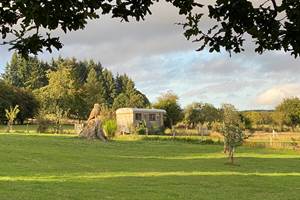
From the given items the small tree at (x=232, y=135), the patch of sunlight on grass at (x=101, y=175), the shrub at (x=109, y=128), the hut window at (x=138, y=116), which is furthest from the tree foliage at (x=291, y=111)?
the patch of sunlight on grass at (x=101, y=175)

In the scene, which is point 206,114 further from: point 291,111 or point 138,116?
point 138,116

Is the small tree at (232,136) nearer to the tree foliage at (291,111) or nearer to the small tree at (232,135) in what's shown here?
the small tree at (232,135)

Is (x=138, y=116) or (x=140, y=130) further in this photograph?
(x=138, y=116)

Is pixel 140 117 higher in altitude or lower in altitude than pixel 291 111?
lower

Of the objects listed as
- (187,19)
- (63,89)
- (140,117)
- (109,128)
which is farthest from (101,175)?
(63,89)

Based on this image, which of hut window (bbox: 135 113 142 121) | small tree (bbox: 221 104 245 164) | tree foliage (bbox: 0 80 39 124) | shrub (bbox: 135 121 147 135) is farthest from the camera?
tree foliage (bbox: 0 80 39 124)

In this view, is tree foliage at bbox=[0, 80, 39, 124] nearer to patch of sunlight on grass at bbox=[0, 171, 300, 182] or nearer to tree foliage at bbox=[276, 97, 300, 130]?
tree foliage at bbox=[276, 97, 300, 130]

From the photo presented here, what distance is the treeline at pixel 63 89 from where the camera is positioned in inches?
2670

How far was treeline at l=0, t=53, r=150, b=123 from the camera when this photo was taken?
67.8 metres

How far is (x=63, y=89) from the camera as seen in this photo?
224 ft

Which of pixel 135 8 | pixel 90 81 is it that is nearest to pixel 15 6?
pixel 135 8

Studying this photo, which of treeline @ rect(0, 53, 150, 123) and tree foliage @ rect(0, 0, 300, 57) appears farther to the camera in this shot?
treeline @ rect(0, 53, 150, 123)

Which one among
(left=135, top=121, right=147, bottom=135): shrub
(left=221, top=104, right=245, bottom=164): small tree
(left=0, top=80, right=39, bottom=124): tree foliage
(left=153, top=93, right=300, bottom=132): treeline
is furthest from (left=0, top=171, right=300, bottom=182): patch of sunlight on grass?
(left=153, top=93, right=300, bottom=132): treeline

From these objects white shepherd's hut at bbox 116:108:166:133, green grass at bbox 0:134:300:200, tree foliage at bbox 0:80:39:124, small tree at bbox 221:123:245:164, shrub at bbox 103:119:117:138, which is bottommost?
green grass at bbox 0:134:300:200
